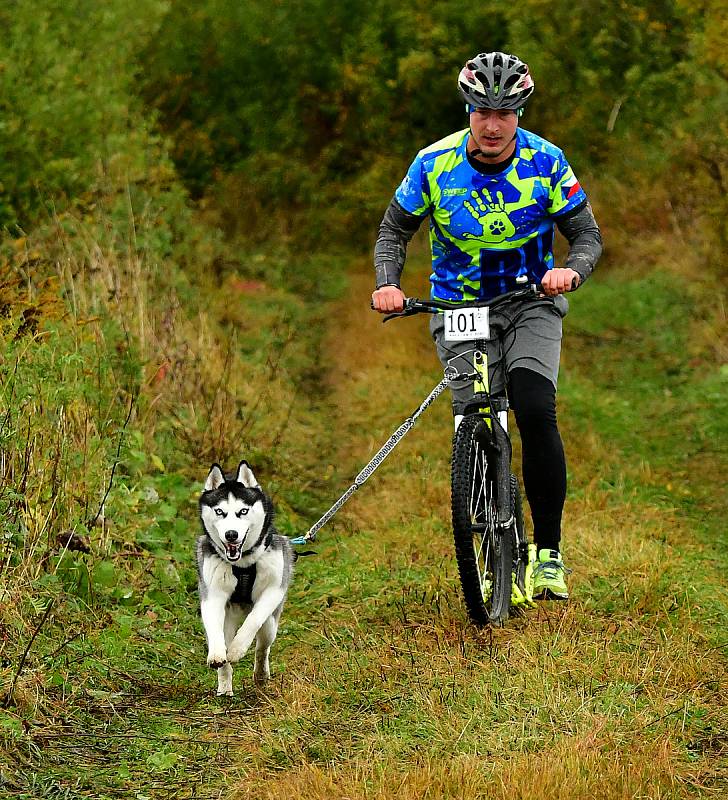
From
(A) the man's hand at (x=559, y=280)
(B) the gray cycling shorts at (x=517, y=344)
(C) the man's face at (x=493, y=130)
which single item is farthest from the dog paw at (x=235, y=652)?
(C) the man's face at (x=493, y=130)

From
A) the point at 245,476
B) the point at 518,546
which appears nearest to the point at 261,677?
the point at 245,476

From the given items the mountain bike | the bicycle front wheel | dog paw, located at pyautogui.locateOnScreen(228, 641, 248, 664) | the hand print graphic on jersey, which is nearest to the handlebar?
the mountain bike

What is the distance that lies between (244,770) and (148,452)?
159 inches

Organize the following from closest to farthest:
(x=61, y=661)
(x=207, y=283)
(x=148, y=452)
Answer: (x=61, y=661)
(x=148, y=452)
(x=207, y=283)

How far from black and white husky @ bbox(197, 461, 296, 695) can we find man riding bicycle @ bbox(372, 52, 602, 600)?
3.36 ft

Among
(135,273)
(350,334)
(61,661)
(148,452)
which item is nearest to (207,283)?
(350,334)

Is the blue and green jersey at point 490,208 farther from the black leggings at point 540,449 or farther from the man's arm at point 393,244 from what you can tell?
the black leggings at point 540,449

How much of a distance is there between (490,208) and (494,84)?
0.50 m

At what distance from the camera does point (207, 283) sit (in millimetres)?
12836

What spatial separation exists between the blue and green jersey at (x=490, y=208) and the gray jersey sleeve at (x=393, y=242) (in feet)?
0.26

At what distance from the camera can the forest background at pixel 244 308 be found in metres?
4.78

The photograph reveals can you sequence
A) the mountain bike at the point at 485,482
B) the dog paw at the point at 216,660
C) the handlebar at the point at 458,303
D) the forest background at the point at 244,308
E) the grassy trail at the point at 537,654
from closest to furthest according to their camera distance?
the grassy trail at the point at 537,654, the forest background at the point at 244,308, the dog paw at the point at 216,660, the mountain bike at the point at 485,482, the handlebar at the point at 458,303

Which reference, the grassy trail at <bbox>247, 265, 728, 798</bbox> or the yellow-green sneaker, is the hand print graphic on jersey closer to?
the yellow-green sneaker

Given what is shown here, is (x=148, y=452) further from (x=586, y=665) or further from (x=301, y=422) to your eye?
(x=586, y=665)
